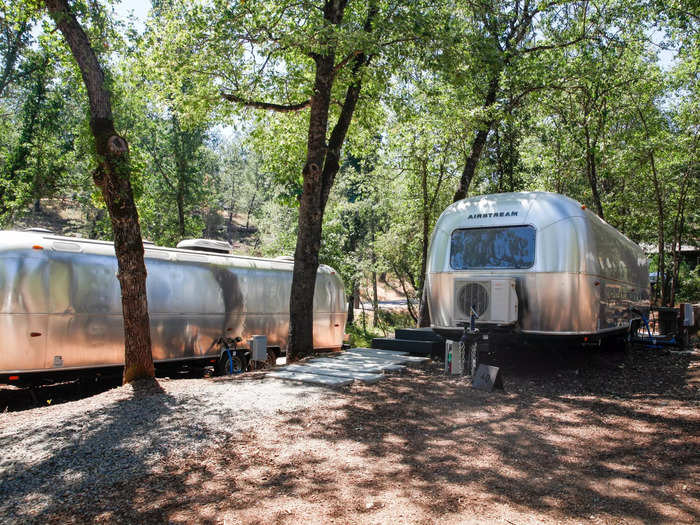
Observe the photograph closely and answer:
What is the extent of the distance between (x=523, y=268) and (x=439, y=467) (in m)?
5.41

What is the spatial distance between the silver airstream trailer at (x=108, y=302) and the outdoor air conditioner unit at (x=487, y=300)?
18.3 feet

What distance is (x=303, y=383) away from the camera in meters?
8.15

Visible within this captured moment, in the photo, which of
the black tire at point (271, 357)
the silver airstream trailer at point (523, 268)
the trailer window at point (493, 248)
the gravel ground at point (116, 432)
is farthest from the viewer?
the black tire at point (271, 357)

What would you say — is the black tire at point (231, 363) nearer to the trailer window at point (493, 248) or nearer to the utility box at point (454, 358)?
the utility box at point (454, 358)

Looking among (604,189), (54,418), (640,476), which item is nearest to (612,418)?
(640,476)

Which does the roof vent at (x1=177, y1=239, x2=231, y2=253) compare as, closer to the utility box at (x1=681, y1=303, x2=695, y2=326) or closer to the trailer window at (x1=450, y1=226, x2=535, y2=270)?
the trailer window at (x1=450, y1=226, x2=535, y2=270)

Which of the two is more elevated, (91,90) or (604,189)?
(604,189)

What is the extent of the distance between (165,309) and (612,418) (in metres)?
8.45

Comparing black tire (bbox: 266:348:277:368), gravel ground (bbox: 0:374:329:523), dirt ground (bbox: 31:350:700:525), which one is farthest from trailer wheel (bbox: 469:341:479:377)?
black tire (bbox: 266:348:277:368)

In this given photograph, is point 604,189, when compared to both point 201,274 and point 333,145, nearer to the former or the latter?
point 333,145

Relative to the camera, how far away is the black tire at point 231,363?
12.1 m

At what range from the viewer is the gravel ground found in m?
4.47

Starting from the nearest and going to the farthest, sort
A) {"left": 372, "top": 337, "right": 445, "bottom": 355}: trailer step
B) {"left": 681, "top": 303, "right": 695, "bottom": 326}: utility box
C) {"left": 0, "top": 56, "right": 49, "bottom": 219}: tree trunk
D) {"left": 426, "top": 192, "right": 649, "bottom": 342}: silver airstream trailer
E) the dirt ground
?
the dirt ground
{"left": 426, "top": 192, "right": 649, "bottom": 342}: silver airstream trailer
{"left": 372, "top": 337, "right": 445, "bottom": 355}: trailer step
{"left": 681, "top": 303, "right": 695, "bottom": 326}: utility box
{"left": 0, "top": 56, "right": 49, "bottom": 219}: tree trunk

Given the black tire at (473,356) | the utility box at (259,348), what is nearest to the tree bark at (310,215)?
the utility box at (259,348)
